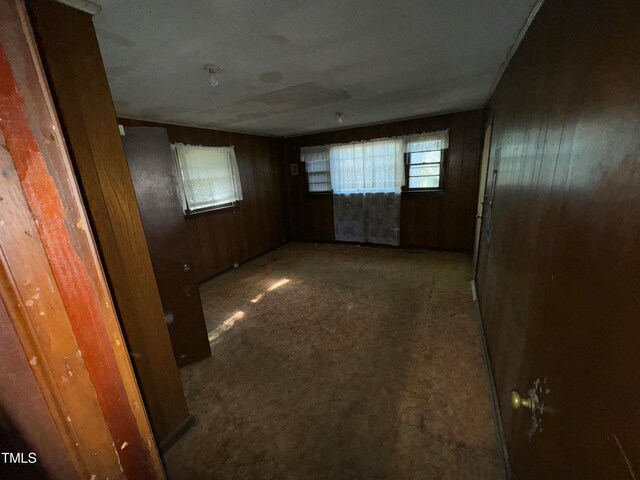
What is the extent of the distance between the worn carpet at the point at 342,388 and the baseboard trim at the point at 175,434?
50mm

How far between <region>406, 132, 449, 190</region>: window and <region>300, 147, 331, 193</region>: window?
→ 5.00 ft

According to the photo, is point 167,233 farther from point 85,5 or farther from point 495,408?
point 495,408

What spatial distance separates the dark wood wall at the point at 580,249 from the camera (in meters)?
0.48

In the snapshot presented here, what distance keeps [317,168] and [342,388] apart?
13.4ft

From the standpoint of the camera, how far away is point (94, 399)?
1.77ft

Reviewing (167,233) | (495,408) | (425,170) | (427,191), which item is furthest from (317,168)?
(495,408)

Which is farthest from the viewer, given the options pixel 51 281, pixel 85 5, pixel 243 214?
pixel 243 214

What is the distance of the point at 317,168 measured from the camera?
5020 millimetres

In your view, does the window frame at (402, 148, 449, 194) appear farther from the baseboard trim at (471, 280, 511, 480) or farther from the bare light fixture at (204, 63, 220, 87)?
the bare light fixture at (204, 63, 220, 87)

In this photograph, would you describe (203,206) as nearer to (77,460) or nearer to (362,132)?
(362,132)

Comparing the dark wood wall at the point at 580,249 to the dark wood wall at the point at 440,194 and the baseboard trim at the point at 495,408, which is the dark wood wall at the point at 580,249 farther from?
the dark wood wall at the point at 440,194

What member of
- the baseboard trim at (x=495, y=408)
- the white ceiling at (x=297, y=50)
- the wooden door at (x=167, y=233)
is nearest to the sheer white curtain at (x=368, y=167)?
the white ceiling at (x=297, y=50)

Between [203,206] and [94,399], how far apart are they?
3.60m

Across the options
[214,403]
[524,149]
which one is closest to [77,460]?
[214,403]
